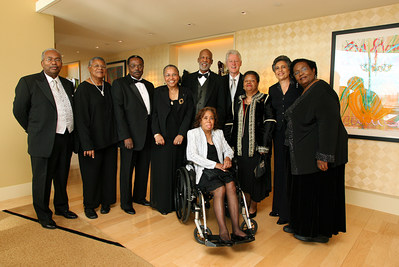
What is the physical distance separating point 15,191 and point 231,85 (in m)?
3.51

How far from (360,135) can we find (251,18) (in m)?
2.46

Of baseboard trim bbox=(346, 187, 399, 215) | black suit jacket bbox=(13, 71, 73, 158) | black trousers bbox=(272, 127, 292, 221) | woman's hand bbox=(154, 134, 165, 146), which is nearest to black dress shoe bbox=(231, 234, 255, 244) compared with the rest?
black trousers bbox=(272, 127, 292, 221)

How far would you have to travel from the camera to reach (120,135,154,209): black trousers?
11.1ft

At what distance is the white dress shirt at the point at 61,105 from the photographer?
114 inches

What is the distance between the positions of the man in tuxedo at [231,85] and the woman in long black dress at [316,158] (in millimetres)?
780

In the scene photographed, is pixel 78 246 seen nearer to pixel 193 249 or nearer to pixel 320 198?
pixel 193 249

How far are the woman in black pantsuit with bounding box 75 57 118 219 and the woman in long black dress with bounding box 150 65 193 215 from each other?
547 millimetres

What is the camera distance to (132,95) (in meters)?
3.27

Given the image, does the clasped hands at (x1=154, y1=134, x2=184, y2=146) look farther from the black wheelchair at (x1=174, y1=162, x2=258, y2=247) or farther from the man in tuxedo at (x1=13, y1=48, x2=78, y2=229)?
the man in tuxedo at (x1=13, y1=48, x2=78, y2=229)

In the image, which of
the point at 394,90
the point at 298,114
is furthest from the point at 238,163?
the point at 394,90

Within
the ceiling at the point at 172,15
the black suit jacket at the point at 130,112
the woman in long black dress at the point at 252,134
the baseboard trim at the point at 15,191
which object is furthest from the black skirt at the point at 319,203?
the baseboard trim at the point at 15,191

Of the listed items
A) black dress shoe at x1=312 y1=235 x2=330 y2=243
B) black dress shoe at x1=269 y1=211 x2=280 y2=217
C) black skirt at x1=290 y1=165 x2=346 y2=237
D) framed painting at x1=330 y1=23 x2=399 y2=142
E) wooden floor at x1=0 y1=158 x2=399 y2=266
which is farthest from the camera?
framed painting at x1=330 y1=23 x2=399 y2=142

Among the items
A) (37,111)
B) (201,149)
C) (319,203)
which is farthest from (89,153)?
(319,203)

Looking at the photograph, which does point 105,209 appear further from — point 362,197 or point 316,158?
point 362,197
